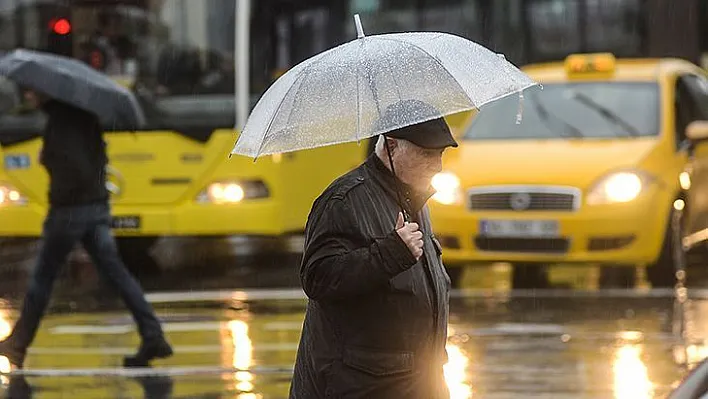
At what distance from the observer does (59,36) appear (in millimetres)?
13641

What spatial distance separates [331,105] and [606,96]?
8.49 m

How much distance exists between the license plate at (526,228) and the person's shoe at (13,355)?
392 cm

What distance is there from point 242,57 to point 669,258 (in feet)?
14.1

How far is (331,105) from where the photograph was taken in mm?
4371

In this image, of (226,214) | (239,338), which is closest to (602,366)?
(239,338)

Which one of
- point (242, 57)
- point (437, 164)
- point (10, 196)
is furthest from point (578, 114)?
point (437, 164)

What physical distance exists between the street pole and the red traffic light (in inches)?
59.2

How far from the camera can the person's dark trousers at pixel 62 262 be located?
8.93 meters

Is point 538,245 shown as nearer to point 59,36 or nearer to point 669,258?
point 669,258

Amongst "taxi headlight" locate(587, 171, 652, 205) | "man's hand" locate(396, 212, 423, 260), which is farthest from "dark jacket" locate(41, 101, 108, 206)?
"man's hand" locate(396, 212, 423, 260)

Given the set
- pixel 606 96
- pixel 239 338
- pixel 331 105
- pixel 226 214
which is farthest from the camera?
pixel 226 214

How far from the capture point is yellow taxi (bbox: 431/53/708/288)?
37.0 feet

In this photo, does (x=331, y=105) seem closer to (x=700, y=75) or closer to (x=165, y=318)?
(x=165, y=318)

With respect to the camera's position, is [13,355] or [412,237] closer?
[412,237]
